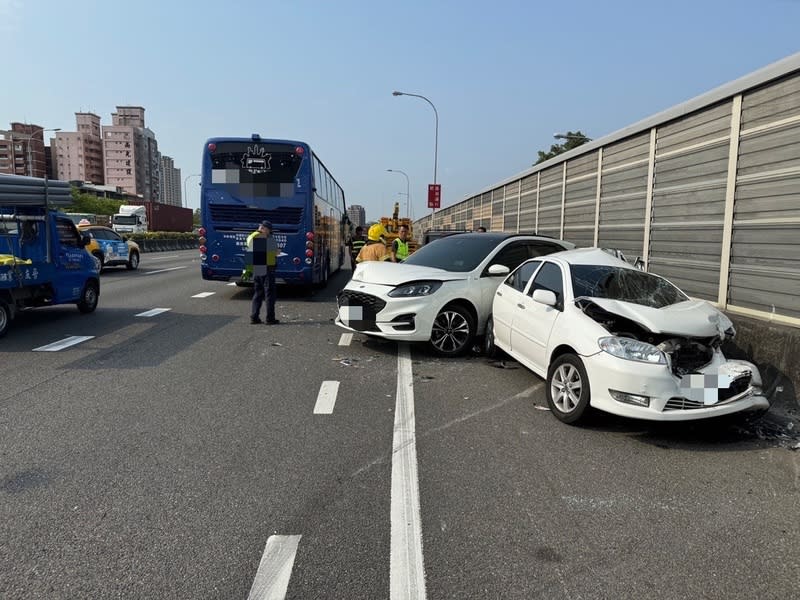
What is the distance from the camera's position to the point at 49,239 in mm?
9500

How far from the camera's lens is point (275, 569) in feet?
9.32

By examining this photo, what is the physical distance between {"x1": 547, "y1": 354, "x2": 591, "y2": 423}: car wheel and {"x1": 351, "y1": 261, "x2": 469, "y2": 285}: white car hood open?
8.55ft

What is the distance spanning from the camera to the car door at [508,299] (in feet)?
22.4

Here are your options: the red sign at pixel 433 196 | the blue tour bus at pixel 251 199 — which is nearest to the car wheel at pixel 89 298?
the blue tour bus at pixel 251 199

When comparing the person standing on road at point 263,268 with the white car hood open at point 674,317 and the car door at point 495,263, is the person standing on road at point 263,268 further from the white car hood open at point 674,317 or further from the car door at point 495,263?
the white car hood open at point 674,317

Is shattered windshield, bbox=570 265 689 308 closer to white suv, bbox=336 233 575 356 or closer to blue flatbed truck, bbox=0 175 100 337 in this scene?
white suv, bbox=336 233 575 356

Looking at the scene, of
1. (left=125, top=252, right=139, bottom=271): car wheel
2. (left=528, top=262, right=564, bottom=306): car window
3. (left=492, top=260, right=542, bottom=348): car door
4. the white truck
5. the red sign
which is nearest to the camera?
(left=528, top=262, right=564, bottom=306): car window

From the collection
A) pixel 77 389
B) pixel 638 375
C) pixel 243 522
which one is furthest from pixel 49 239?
pixel 638 375

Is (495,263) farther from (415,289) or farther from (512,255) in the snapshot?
(415,289)

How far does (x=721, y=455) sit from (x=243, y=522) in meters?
3.78

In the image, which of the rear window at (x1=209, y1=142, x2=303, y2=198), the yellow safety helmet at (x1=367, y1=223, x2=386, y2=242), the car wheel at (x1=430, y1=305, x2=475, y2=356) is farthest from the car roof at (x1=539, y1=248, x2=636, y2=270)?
the rear window at (x1=209, y1=142, x2=303, y2=198)

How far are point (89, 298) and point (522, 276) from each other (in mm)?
Answer: 8411

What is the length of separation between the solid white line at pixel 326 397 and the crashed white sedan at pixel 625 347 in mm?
2128

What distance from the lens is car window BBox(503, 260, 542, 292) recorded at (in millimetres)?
6867
